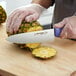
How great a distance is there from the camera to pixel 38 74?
0.69 metres

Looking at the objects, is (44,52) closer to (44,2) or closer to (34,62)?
(34,62)

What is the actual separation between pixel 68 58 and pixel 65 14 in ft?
1.31

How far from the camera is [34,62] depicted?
760mm

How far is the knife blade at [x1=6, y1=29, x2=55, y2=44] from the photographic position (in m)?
0.81

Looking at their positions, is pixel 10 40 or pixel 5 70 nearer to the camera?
pixel 5 70

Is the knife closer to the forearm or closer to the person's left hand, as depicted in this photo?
the person's left hand

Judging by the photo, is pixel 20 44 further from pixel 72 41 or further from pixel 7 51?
pixel 72 41

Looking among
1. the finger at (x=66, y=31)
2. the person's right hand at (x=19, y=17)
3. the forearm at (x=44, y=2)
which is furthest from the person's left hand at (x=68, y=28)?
the forearm at (x=44, y=2)

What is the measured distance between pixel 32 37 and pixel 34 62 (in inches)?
3.8

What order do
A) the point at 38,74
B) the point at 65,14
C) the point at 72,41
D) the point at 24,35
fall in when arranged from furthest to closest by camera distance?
the point at 65,14 < the point at 72,41 < the point at 24,35 < the point at 38,74

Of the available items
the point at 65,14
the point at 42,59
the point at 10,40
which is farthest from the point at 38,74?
the point at 65,14

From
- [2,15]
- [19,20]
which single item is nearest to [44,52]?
[19,20]

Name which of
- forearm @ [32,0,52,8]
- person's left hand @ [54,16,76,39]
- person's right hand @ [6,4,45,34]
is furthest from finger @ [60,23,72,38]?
forearm @ [32,0,52,8]

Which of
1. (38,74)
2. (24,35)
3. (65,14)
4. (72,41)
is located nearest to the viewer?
(38,74)
